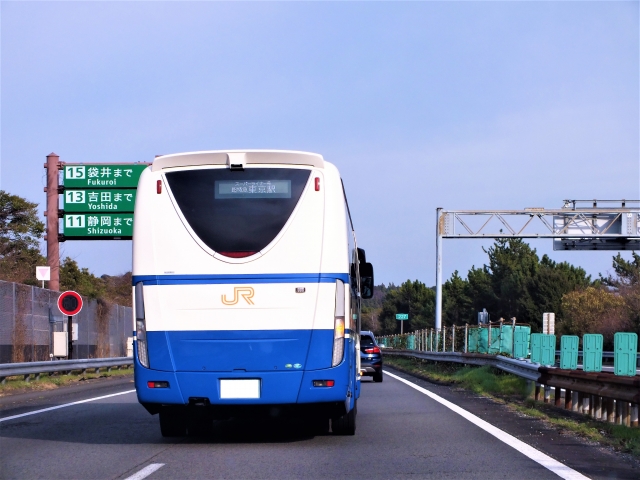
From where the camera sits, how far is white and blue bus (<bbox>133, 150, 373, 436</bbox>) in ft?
31.6

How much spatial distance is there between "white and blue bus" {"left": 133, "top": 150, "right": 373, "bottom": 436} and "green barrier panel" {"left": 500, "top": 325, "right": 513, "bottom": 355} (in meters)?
15.9

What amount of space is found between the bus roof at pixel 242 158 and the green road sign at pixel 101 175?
72.0ft

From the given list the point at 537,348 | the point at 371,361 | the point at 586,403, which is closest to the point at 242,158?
the point at 586,403

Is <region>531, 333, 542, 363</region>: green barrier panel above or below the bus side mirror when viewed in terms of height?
below

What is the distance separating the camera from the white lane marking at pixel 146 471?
26.0 feet

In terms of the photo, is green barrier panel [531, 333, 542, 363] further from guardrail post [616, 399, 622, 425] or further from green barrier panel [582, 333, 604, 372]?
guardrail post [616, 399, 622, 425]

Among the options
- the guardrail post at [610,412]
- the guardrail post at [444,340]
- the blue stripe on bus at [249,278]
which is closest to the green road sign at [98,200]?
the guardrail post at [444,340]

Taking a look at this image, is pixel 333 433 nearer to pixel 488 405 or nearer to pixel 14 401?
pixel 488 405

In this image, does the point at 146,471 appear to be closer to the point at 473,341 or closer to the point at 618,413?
the point at 618,413

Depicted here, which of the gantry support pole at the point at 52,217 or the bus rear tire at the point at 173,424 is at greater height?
the gantry support pole at the point at 52,217

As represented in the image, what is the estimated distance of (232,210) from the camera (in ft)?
32.3

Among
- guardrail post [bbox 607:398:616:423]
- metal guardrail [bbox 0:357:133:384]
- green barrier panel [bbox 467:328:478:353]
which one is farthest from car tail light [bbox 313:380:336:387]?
green barrier panel [bbox 467:328:478:353]

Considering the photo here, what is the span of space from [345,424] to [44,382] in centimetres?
1332

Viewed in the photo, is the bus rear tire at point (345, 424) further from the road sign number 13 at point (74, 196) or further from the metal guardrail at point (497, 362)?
the road sign number 13 at point (74, 196)
